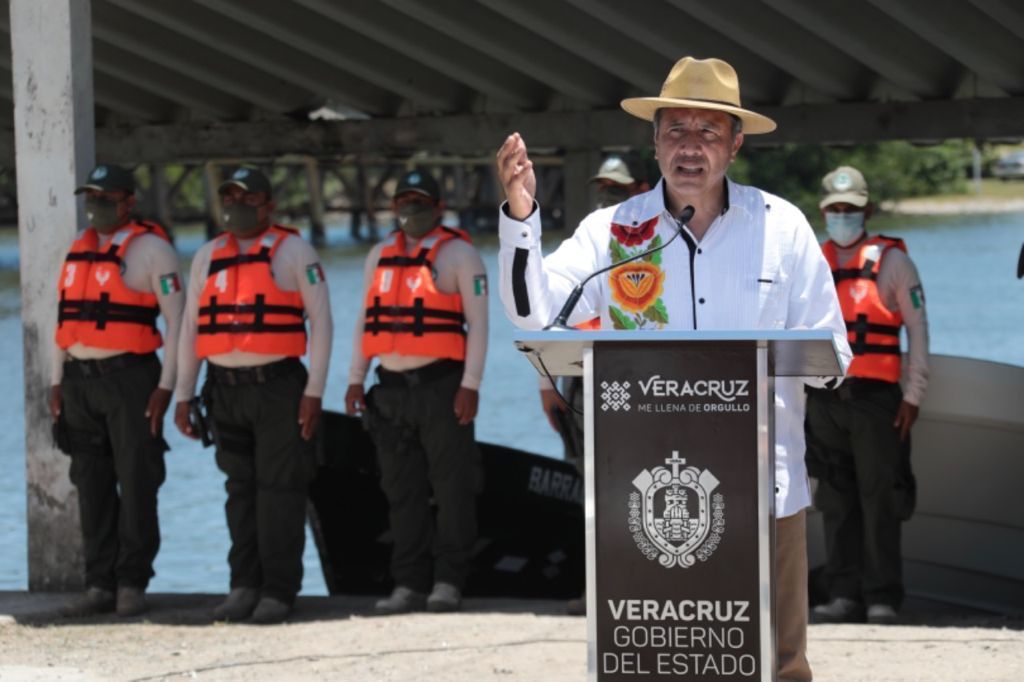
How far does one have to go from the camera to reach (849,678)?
6.64 m

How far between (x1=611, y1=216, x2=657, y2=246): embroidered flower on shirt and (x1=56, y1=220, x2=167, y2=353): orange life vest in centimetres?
359

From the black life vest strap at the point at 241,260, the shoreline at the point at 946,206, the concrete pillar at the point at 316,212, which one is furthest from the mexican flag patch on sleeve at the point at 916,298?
the concrete pillar at the point at 316,212

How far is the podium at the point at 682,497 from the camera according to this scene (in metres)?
4.32

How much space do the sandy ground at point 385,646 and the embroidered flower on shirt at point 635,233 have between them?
7.67 feet

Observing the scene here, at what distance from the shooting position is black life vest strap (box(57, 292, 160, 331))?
7883mm

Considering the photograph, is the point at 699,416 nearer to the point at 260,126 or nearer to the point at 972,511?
the point at 972,511

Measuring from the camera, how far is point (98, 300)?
789cm

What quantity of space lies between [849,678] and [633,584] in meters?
2.52

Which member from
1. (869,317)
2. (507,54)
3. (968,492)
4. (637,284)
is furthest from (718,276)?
(507,54)

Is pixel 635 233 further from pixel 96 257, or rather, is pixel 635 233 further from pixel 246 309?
pixel 96 257

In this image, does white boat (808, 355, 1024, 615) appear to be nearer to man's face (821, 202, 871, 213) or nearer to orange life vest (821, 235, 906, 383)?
orange life vest (821, 235, 906, 383)

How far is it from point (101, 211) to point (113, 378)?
67cm

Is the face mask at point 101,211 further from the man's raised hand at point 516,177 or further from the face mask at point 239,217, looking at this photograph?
the man's raised hand at point 516,177

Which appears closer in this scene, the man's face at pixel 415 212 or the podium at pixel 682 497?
the podium at pixel 682 497
